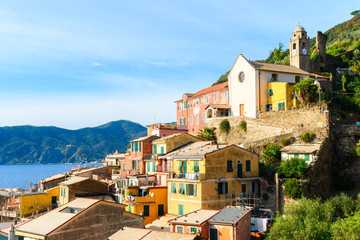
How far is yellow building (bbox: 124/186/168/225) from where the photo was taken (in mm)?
38125

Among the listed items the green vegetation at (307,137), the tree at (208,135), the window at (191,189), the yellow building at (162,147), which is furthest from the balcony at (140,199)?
the green vegetation at (307,137)

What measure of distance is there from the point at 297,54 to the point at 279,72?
38.1ft

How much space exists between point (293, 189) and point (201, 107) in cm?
3499

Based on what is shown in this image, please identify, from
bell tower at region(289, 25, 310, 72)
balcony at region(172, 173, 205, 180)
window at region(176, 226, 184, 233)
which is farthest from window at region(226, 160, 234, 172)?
bell tower at region(289, 25, 310, 72)

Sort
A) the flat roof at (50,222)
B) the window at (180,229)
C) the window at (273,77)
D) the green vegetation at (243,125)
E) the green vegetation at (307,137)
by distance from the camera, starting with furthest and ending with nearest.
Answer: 1. the window at (273,77)
2. the green vegetation at (243,125)
3. the green vegetation at (307,137)
4. the window at (180,229)
5. the flat roof at (50,222)

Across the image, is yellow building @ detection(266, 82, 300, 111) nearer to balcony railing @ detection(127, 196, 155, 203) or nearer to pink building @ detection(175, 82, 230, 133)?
pink building @ detection(175, 82, 230, 133)

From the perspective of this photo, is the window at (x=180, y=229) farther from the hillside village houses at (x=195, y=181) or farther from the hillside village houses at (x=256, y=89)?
the hillside village houses at (x=256, y=89)

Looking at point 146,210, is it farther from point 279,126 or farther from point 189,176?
point 279,126

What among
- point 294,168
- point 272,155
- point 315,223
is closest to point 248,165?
point 272,155

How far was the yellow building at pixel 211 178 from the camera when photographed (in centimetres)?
3656

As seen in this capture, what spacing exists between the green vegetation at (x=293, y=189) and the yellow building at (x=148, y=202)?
521 inches

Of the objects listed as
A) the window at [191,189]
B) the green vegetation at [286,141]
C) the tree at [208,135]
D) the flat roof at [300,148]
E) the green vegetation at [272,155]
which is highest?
the tree at [208,135]

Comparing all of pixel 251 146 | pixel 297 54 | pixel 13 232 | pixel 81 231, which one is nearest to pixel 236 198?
pixel 251 146

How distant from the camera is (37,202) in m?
46.7
